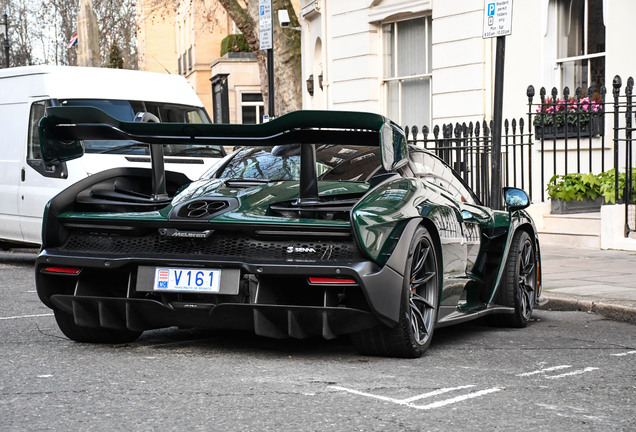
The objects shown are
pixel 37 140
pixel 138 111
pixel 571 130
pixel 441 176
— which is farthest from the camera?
pixel 571 130

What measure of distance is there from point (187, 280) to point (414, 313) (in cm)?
133

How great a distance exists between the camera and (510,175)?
645 inches

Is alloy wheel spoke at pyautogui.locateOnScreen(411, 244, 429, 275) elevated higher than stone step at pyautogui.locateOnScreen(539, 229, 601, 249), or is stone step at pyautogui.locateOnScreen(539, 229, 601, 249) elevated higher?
alloy wheel spoke at pyautogui.locateOnScreen(411, 244, 429, 275)

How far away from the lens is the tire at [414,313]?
5.87 meters

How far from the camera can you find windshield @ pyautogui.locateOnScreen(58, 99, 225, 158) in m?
11.9

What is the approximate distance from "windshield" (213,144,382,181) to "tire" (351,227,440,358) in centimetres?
66

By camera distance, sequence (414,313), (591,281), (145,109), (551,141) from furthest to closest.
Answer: (551,141), (145,109), (591,281), (414,313)

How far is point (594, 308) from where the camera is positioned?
8445 millimetres

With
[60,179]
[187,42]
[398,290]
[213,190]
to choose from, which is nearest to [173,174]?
[213,190]

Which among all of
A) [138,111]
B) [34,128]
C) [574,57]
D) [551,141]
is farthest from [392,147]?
[574,57]

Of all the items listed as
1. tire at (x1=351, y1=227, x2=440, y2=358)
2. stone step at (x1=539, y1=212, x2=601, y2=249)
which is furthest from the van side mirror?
stone step at (x1=539, y1=212, x2=601, y2=249)

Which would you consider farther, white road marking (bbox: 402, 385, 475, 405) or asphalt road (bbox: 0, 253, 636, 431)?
white road marking (bbox: 402, 385, 475, 405)

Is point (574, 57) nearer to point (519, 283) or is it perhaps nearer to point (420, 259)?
point (519, 283)

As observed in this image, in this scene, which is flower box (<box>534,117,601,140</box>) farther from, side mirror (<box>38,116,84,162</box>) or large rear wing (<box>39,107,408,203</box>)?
side mirror (<box>38,116,84,162</box>)
